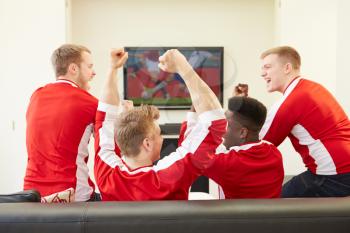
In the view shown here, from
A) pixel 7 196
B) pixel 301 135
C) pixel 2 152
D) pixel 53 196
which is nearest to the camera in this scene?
pixel 7 196

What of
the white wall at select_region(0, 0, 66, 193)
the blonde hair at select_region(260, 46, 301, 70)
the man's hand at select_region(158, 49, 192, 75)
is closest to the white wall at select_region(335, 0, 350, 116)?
the blonde hair at select_region(260, 46, 301, 70)

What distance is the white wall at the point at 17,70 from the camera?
5.00m

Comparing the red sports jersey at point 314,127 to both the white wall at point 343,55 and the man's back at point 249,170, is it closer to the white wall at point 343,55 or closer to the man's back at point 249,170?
the man's back at point 249,170

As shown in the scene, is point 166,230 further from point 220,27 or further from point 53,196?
point 220,27

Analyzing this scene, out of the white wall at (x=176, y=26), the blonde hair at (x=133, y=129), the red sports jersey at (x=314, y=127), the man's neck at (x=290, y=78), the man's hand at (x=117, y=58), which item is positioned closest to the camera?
the blonde hair at (x=133, y=129)

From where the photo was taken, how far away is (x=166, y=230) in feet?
4.26

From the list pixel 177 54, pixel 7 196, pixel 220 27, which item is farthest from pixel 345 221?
pixel 220 27

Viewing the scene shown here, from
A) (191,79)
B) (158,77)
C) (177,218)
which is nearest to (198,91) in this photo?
(191,79)

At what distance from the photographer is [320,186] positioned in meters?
2.15

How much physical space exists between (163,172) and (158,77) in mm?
4265

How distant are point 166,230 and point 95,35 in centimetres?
482

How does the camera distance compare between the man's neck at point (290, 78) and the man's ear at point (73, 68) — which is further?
the man's neck at point (290, 78)

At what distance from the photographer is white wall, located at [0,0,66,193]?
16.4ft

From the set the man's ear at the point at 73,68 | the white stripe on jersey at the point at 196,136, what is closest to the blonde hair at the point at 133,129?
the white stripe on jersey at the point at 196,136
